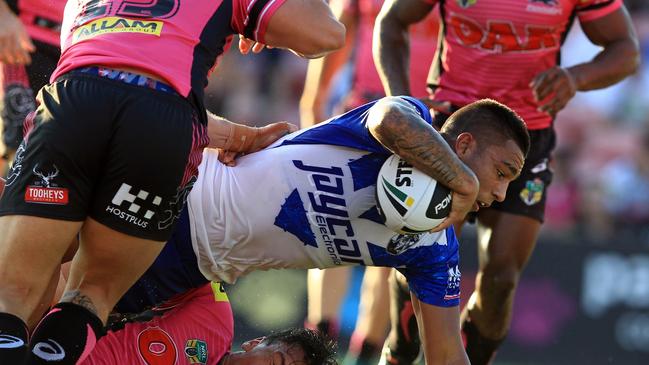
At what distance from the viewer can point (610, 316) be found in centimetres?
930

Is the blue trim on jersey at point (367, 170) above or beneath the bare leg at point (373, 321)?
above

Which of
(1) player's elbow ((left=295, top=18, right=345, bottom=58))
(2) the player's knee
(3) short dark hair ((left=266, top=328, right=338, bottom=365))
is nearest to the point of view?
(1) player's elbow ((left=295, top=18, right=345, bottom=58))

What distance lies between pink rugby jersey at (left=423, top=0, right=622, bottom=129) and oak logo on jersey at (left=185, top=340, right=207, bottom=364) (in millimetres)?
2114

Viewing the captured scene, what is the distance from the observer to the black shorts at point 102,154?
3.72 m

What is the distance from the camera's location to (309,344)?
184 inches

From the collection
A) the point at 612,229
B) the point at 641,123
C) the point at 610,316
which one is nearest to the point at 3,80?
the point at 610,316

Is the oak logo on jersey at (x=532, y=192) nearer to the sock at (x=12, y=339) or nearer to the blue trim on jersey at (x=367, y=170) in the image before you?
the blue trim on jersey at (x=367, y=170)

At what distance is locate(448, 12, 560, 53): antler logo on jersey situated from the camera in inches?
231

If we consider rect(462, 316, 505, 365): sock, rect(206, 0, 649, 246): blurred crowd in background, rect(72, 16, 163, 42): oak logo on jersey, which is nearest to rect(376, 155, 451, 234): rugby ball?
rect(72, 16, 163, 42): oak logo on jersey

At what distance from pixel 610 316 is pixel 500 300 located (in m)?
3.85

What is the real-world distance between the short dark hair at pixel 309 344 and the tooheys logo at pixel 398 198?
894mm

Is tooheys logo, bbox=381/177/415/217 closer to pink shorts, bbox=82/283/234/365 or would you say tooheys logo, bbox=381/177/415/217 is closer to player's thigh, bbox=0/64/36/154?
pink shorts, bbox=82/283/234/365

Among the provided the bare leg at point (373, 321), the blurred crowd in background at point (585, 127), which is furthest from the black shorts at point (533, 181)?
the blurred crowd in background at point (585, 127)

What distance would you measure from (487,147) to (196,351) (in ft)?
4.93
